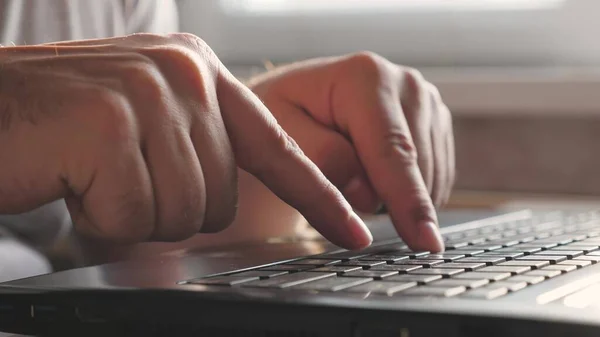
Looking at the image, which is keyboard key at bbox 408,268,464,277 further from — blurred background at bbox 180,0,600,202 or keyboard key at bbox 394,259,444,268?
blurred background at bbox 180,0,600,202

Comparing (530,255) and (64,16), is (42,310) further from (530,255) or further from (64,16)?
(64,16)

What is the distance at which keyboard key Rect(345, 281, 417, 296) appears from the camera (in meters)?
0.33

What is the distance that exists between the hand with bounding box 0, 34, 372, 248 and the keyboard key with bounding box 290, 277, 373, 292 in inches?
3.9

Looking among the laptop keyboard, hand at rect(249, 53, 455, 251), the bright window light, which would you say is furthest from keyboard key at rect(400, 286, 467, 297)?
the bright window light

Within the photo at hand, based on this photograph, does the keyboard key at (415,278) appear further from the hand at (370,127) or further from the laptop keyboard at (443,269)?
the hand at (370,127)

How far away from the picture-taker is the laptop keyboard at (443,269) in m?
0.33

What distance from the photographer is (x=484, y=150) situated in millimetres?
1274

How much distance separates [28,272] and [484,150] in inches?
31.4

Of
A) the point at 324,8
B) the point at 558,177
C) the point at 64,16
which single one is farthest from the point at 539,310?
the point at 324,8

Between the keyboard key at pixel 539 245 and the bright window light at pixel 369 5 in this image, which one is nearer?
the keyboard key at pixel 539 245

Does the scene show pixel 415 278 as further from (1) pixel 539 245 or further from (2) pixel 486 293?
(1) pixel 539 245

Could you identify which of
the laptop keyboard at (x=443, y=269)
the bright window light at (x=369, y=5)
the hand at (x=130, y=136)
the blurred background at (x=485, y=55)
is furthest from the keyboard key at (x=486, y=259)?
the bright window light at (x=369, y=5)

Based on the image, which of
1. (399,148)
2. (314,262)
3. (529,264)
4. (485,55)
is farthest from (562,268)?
(485,55)

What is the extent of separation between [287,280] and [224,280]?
25mm
